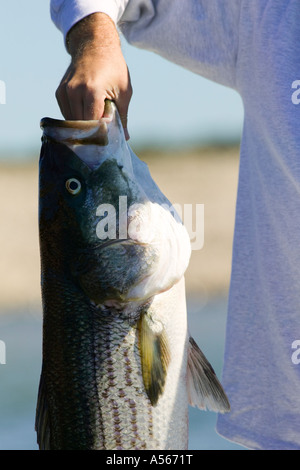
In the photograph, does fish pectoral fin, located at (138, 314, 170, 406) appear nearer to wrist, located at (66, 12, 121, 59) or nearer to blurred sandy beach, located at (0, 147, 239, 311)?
wrist, located at (66, 12, 121, 59)

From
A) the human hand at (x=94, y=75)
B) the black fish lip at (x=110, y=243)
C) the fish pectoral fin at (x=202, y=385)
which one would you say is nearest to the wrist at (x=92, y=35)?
the human hand at (x=94, y=75)

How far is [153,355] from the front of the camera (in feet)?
6.07

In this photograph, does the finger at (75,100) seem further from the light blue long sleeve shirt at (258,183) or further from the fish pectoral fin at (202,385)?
the fish pectoral fin at (202,385)

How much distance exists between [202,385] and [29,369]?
807cm

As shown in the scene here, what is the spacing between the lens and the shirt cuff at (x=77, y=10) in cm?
203

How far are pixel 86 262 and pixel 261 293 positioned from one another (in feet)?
2.16

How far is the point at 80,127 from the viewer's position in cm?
176

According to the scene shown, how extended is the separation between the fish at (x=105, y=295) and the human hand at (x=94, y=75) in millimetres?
79

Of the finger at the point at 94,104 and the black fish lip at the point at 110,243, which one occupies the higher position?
the finger at the point at 94,104

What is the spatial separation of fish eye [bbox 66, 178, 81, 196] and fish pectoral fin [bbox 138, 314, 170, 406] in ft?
1.19

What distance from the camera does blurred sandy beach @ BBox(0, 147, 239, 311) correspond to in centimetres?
1703

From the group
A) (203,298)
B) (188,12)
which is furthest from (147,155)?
(188,12)

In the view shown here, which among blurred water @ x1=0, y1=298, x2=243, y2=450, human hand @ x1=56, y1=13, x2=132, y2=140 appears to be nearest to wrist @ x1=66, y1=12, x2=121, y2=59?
human hand @ x1=56, y1=13, x2=132, y2=140

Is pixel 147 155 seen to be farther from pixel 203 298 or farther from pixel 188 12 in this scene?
pixel 188 12
